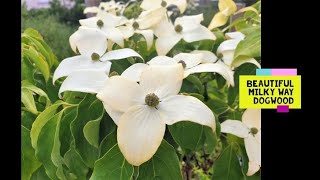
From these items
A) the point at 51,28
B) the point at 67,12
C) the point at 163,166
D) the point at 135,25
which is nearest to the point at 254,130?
the point at 163,166

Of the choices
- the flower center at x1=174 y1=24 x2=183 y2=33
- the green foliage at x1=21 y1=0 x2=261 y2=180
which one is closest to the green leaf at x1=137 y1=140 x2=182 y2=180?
the green foliage at x1=21 y1=0 x2=261 y2=180

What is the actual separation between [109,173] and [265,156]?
0.15 meters

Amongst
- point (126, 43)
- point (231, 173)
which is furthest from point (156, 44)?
point (231, 173)

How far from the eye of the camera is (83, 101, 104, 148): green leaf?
1.36 ft

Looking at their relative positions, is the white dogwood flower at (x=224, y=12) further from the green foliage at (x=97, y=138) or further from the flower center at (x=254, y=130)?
the flower center at (x=254, y=130)

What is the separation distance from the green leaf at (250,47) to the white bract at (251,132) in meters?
0.06

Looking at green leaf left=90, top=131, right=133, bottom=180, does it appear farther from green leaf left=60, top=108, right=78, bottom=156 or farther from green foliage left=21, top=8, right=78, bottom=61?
green foliage left=21, top=8, right=78, bottom=61

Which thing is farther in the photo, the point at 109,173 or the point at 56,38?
the point at 56,38

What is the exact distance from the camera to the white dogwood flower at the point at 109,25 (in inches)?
22.2

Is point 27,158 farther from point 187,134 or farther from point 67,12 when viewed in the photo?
point 67,12

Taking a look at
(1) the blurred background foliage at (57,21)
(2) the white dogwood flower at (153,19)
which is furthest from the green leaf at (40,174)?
(1) the blurred background foliage at (57,21)
